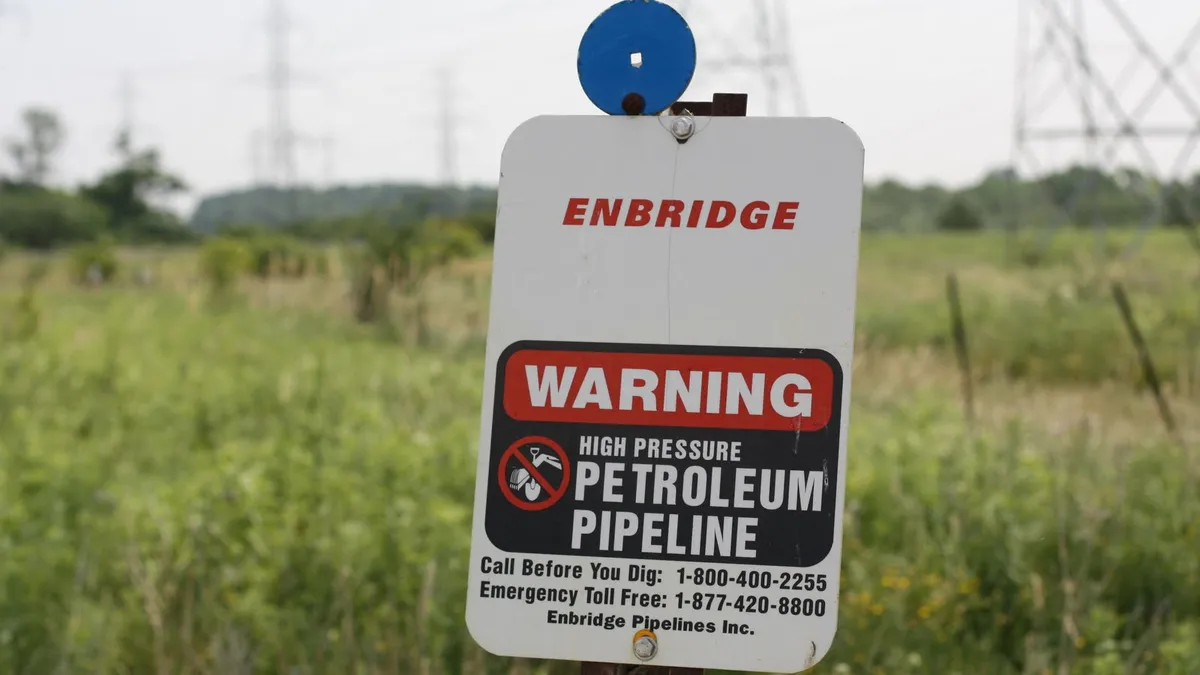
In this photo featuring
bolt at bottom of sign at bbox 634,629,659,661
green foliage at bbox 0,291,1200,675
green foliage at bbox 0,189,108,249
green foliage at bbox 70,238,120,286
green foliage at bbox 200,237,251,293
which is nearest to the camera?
bolt at bottom of sign at bbox 634,629,659,661

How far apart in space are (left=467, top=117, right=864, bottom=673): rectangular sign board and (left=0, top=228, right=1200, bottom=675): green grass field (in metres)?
1.17

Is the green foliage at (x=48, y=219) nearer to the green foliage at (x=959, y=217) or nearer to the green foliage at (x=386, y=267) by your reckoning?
the green foliage at (x=959, y=217)

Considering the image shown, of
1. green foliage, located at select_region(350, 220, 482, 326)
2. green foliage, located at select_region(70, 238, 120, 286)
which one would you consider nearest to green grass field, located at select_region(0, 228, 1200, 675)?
green foliage, located at select_region(350, 220, 482, 326)

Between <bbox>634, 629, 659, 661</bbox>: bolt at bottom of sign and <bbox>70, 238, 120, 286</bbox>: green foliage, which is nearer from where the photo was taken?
<bbox>634, 629, 659, 661</bbox>: bolt at bottom of sign

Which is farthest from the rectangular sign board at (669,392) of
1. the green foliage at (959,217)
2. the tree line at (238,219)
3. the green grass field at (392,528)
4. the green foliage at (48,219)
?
the green foliage at (959,217)

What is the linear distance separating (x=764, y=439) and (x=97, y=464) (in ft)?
13.1

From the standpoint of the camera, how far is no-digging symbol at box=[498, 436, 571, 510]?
167 centimetres

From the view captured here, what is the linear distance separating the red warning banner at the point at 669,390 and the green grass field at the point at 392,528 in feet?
3.98

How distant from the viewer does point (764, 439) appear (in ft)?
5.41

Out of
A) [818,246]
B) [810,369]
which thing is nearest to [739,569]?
[810,369]

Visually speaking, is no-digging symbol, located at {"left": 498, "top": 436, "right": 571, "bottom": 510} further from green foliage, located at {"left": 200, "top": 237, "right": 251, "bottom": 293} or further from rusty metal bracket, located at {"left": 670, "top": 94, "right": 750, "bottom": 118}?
green foliage, located at {"left": 200, "top": 237, "right": 251, "bottom": 293}

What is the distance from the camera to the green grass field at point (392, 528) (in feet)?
10.8

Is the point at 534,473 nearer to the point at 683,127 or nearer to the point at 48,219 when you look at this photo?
the point at 683,127

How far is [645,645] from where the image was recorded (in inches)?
63.9
